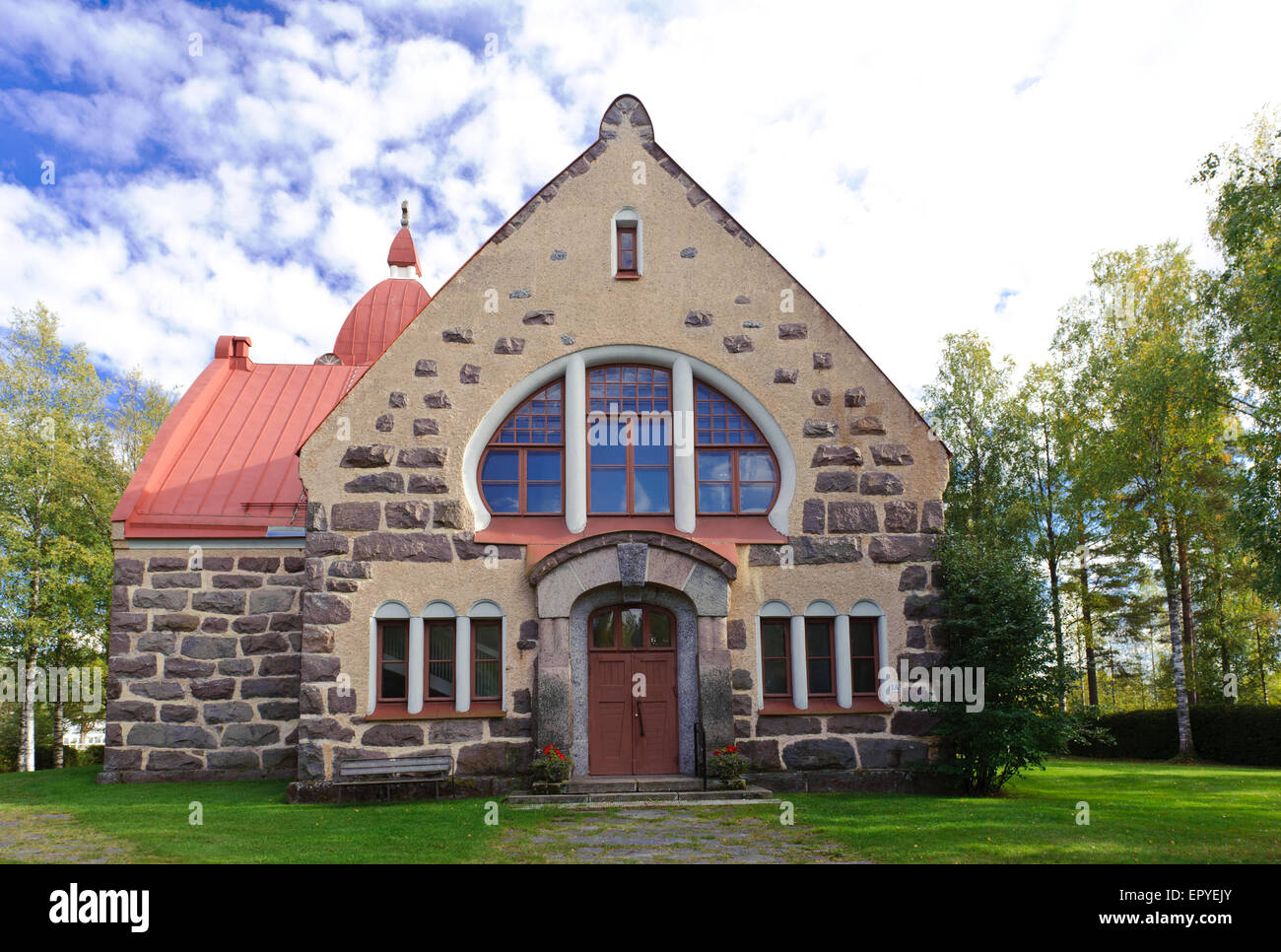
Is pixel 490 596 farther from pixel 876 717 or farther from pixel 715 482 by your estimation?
pixel 876 717

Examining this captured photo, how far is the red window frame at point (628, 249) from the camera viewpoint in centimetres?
1522

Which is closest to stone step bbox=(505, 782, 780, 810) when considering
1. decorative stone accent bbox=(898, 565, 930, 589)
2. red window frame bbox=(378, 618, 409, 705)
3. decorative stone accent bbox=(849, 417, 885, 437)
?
red window frame bbox=(378, 618, 409, 705)

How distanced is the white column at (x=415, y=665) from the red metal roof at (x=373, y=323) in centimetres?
1370

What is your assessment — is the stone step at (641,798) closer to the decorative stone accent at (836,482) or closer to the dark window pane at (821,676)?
the dark window pane at (821,676)

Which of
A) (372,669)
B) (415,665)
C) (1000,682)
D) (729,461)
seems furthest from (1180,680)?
(372,669)

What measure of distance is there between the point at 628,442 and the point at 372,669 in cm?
525

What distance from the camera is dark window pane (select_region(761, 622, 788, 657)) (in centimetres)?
1431

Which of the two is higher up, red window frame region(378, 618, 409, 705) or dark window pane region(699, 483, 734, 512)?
dark window pane region(699, 483, 734, 512)

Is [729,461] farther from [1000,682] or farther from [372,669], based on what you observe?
[372,669]

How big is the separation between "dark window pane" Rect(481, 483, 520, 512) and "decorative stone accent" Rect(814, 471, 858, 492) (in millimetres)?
4780

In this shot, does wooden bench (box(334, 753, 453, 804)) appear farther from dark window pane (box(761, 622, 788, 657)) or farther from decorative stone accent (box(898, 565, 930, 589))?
decorative stone accent (box(898, 565, 930, 589))

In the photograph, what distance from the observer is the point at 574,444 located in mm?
14648

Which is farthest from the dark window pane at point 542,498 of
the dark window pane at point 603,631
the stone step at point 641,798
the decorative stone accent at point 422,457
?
the stone step at point 641,798

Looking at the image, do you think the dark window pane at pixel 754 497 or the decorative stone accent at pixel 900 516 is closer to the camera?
the decorative stone accent at pixel 900 516
